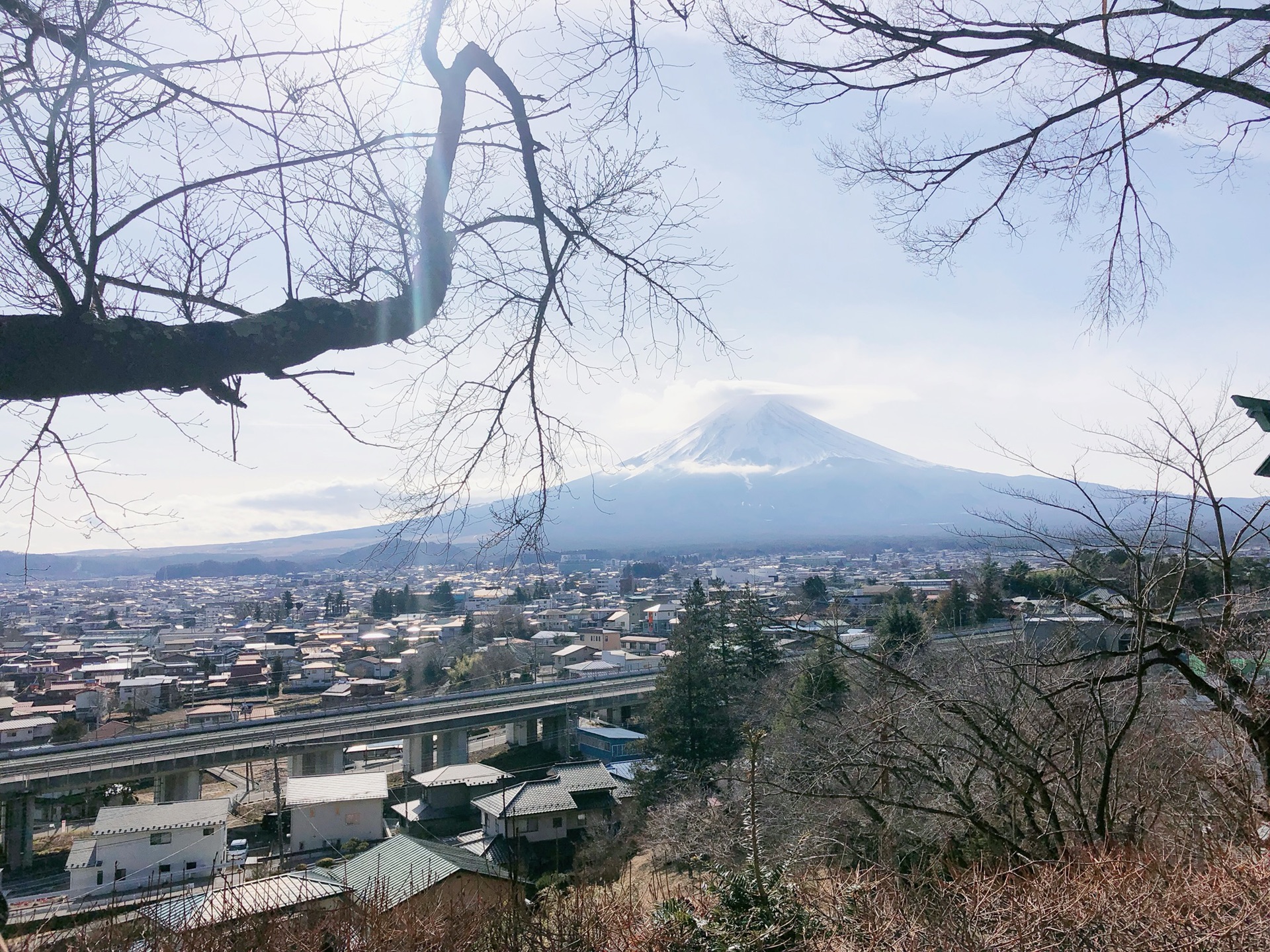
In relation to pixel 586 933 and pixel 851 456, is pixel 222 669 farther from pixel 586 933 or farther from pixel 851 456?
pixel 851 456

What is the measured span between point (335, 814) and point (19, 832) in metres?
6.17

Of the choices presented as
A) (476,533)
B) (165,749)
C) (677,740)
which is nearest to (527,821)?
(677,740)

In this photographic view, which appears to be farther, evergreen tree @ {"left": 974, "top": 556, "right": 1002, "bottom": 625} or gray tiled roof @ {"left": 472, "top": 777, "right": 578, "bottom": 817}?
evergreen tree @ {"left": 974, "top": 556, "right": 1002, "bottom": 625}

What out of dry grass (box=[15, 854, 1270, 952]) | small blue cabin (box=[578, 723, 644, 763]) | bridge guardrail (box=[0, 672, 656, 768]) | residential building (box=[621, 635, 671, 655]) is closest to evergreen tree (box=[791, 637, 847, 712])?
dry grass (box=[15, 854, 1270, 952])

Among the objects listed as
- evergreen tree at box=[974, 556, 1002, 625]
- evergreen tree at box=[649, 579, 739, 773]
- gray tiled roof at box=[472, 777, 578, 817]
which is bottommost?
gray tiled roof at box=[472, 777, 578, 817]

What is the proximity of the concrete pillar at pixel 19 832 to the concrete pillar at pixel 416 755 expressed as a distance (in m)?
7.94

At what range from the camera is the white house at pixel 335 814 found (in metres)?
16.0

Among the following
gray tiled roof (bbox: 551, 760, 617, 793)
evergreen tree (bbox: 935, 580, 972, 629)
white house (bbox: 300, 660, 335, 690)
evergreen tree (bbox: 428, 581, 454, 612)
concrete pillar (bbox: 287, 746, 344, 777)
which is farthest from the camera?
evergreen tree (bbox: 428, 581, 454, 612)

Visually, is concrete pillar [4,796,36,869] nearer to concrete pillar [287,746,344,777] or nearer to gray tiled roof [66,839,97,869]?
gray tiled roof [66,839,97,869]

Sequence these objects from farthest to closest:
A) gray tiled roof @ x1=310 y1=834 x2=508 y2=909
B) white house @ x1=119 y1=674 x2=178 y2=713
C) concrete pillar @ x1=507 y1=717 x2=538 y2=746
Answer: white house @ x1=119 y1=674 x2=178 y2=713 < concrete pillar @ x1=507 y1=717 x2=538 y2=746 < gray tiled roof @ x1=310 y1=834 x2=508 y2=909

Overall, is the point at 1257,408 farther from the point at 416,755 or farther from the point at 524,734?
the point at 524,734

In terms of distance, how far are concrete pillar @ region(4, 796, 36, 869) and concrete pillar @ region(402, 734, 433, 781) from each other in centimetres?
794

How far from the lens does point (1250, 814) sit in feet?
11.0

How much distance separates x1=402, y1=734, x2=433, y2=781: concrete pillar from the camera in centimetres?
2188
